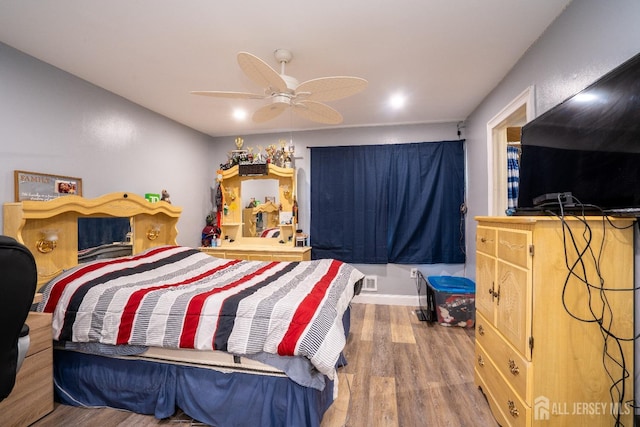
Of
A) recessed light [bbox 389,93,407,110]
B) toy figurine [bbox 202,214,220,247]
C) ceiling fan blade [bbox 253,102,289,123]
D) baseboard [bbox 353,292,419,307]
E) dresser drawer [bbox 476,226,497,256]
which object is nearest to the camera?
dresser drawer [bbox 476,226,497,256]

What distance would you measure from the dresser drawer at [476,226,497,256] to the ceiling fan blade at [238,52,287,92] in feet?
5.31

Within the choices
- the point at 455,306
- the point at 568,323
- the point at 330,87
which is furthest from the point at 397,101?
the point at 568,323

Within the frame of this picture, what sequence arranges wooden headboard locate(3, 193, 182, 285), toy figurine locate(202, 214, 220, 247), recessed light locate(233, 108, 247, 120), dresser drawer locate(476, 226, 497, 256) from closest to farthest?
dresser drawer locate(476, 226, 497, 256) < wooden headboard locate(3, 193, 182, 285) < recessed light locate(233, 108, 247, 120) < toy figurine locate(202, 214, 220, 247)

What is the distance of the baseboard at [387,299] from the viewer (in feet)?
12.5

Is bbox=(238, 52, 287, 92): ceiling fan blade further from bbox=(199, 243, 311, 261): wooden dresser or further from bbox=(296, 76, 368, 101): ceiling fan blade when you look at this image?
bbox=(199, 243, 311, 261): wooden dresser

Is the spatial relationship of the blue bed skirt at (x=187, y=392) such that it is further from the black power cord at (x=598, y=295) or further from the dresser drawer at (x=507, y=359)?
the black power cord at (x=598, y=295)

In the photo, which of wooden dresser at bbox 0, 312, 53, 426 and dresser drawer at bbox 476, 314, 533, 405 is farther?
wooden dresser at bbox 0, 312, 53, 426

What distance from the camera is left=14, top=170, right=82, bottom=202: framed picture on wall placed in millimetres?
2006

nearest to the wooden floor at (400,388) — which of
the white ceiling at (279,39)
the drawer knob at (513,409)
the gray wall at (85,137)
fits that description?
the drawer knob at (513,409)

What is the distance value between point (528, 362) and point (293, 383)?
1184 mm

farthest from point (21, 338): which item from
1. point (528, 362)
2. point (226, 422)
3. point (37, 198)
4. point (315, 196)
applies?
point (315, 196)

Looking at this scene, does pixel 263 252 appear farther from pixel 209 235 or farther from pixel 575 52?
pixel 575 52

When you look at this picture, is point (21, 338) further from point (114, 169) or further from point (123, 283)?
point (114, 169)

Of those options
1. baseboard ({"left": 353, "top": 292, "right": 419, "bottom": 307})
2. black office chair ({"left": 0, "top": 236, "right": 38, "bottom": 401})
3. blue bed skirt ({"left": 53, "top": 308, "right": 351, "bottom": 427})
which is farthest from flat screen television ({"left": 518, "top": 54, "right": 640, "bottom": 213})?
baseboard ({"left": 353, "top": 292, "right": 419, "bottom": 307})
